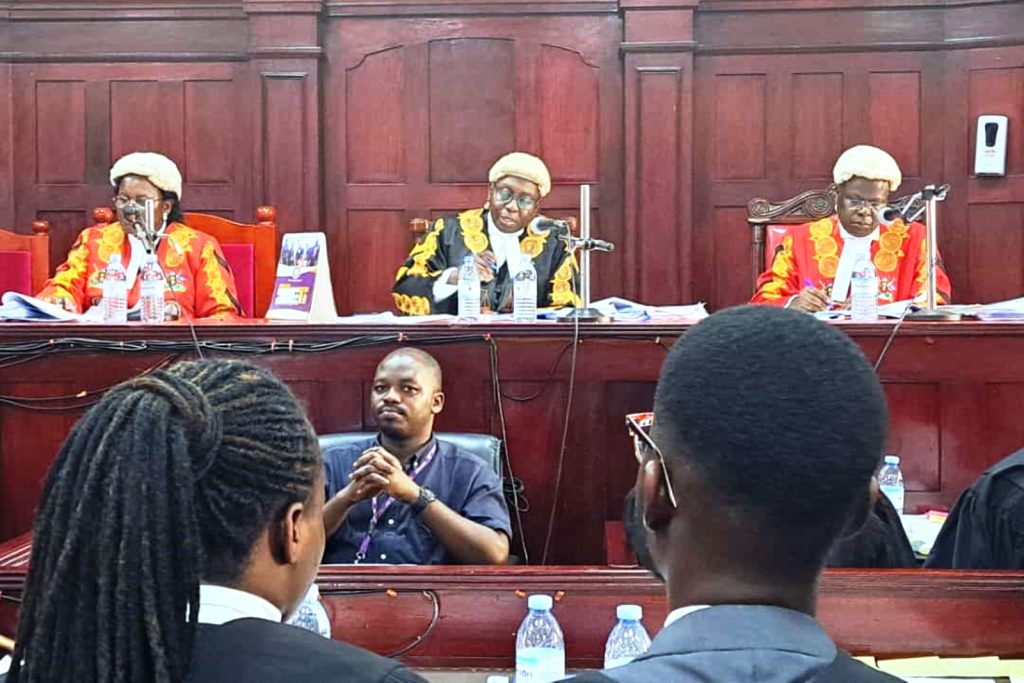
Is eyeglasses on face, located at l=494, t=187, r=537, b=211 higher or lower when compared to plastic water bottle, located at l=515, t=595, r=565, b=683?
higher

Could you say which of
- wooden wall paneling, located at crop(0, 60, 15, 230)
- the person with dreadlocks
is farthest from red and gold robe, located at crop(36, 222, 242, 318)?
the person with dreadlocks

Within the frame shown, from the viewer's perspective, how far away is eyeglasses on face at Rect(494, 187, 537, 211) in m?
4.46

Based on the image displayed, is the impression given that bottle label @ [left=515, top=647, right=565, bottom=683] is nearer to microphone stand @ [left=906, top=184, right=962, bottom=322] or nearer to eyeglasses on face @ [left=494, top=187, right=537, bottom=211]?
microphone stand @ [left=906, top=184, right=962, bottom=322]

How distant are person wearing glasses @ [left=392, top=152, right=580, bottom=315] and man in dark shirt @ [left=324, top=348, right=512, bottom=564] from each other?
140cm

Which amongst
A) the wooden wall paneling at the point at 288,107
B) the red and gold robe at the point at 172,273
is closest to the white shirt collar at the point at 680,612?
the red and gold robe at the point at 172,273

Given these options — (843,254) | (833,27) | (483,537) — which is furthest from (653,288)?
(483,537)

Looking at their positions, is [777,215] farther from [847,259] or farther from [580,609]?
[580,609]

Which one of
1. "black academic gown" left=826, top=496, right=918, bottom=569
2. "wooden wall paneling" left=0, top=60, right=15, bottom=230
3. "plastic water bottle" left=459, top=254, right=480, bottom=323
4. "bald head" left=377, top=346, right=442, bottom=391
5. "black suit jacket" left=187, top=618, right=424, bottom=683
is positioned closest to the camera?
"black suit jacket" left=187, top=618, right=424, bottom=683

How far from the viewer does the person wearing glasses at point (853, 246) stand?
4438 mm

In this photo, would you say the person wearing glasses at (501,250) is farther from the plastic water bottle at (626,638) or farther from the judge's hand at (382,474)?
the plastic water bottle at (626,638)

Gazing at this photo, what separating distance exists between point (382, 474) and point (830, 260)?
2.57 m

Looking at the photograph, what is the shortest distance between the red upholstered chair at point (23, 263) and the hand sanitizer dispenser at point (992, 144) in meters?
3.83

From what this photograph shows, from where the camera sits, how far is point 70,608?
99 cm

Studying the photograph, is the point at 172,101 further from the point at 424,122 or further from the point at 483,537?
the point at 483,537
